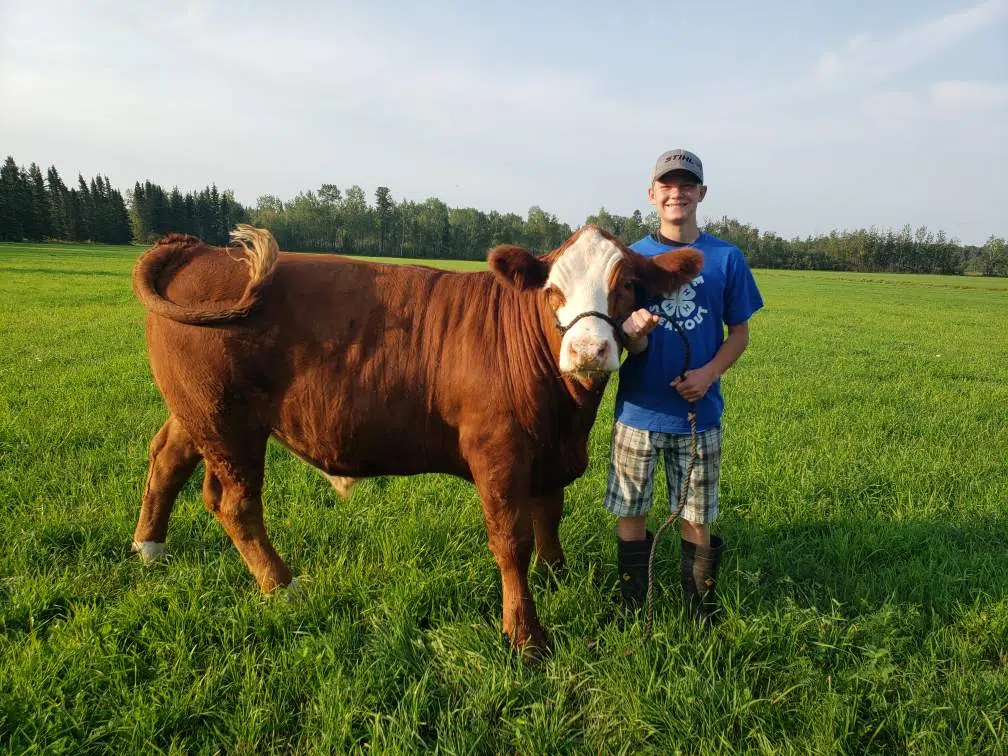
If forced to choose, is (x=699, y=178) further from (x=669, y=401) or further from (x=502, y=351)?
(x=502, y=351)

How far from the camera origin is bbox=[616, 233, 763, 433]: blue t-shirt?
9.84 ft

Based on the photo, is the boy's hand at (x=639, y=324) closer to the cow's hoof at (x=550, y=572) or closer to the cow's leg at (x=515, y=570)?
the cow's leg at (x=515, y=570)

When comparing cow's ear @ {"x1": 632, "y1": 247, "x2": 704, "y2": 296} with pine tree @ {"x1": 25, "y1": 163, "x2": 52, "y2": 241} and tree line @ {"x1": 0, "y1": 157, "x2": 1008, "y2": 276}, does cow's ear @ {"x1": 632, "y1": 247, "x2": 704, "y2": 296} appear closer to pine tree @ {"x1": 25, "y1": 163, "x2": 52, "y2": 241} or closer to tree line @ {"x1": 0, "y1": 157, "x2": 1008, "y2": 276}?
tree line @ {"x1": 0, "y1": 157, "x2": 1008, "y2": 276}

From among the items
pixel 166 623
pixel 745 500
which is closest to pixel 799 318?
pixel 745 500

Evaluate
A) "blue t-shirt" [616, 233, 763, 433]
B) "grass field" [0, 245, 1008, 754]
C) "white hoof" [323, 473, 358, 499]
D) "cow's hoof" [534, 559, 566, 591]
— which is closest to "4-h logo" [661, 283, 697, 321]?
"blue t-shirt" [616, 233, 763, 433]

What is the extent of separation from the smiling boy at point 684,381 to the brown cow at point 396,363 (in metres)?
0.25

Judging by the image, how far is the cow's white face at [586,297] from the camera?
7.86 ft

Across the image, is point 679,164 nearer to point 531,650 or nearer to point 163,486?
point 531,650

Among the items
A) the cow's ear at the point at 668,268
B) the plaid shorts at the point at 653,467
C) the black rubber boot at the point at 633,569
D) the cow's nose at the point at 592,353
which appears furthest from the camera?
the black rubber boot at the point at 633,569

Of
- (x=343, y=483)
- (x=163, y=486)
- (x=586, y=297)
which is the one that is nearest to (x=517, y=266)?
(x=586, y=297)

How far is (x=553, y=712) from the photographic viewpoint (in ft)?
8.11

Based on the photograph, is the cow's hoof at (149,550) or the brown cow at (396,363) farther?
the cow's hoof at (149,550)

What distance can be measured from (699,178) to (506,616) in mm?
2503

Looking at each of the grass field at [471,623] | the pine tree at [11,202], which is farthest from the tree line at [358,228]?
the grass field at [471,623]
